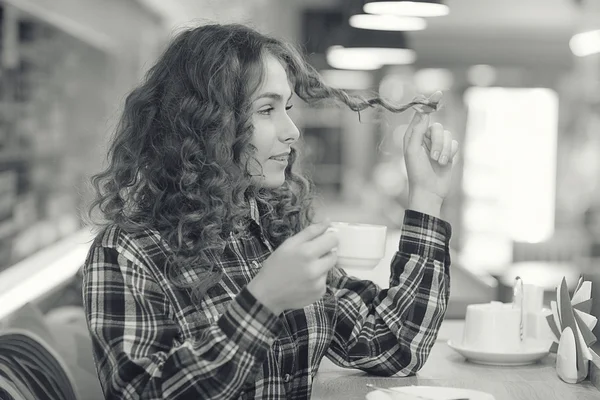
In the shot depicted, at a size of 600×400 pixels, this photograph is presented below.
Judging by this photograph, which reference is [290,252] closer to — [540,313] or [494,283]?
[540,313]

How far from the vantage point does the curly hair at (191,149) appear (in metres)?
1.47

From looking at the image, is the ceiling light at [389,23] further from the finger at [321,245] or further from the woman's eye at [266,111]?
the finger at [321,245]

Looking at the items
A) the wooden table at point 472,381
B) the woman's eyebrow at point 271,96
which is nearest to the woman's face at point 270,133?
the woman's eyebrow at point 271,96

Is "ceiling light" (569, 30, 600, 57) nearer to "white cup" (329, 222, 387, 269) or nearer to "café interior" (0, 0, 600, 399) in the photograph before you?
"café interior" (0, 0, 600, 399)

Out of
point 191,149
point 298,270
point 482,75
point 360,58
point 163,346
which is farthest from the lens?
point 482,75

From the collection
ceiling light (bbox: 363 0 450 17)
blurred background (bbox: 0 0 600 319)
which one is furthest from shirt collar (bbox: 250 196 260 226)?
ceiling light (bbox: 363 0 450 17)

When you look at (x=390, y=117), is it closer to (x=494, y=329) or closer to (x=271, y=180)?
(x=494, y=329)

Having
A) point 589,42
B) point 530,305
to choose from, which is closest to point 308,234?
point 530,305

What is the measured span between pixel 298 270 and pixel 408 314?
0.50 meters

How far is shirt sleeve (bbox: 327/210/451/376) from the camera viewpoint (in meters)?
1.62

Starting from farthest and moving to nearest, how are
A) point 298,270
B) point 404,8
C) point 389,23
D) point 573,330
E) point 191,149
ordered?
1. point 389,23
2. point 404,8
3. point 573,330
4. point 191,149
5. point 298,270

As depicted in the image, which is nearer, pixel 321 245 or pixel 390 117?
pixel 321 245

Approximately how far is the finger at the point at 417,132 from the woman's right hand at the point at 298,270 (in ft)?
1.55

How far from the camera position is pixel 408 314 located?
5.37 ft
